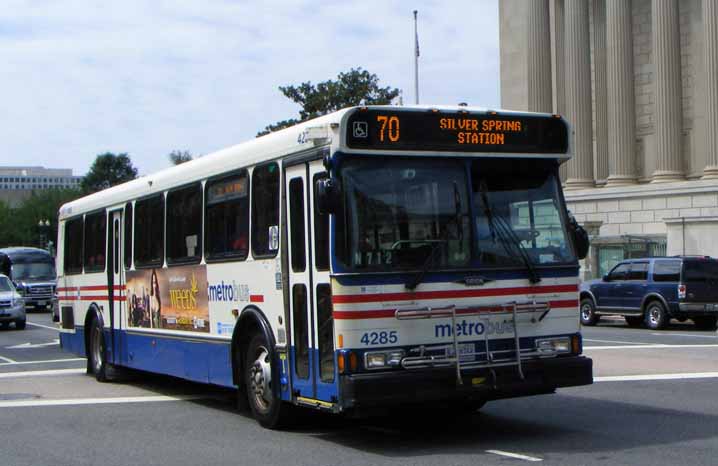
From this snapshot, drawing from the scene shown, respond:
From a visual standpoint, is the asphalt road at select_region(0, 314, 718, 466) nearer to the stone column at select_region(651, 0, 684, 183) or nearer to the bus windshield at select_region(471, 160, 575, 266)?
the bus windshield at select_region(471, 160, 575, 266)

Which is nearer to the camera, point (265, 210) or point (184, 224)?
point (265, 210)

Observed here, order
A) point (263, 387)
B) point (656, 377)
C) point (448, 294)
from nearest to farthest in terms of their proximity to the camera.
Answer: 1. point (448, 294)
2. point (263, 387)
3. point (656, 377)

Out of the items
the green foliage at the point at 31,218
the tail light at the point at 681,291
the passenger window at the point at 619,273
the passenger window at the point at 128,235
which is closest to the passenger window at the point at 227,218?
the passenger window at the point at 128,235

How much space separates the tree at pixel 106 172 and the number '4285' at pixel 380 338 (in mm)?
133106

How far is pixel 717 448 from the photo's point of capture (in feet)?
31.3

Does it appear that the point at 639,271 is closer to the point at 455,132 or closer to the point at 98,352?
the point at 98,352

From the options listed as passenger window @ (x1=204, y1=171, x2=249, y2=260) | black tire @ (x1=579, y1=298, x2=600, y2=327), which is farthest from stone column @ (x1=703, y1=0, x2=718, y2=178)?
passenger window @ (x1=204, y1=171, x2=249, y2=260)

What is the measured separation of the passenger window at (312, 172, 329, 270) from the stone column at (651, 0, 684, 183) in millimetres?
37910

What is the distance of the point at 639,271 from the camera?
29703 millimetres

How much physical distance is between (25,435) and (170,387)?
187 inches

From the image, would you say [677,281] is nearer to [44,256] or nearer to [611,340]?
[611,340]

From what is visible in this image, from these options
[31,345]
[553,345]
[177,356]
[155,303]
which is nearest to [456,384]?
[553,345]

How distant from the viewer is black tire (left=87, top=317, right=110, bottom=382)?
668 inches

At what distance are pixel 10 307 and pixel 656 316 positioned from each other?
1979 centimetres
